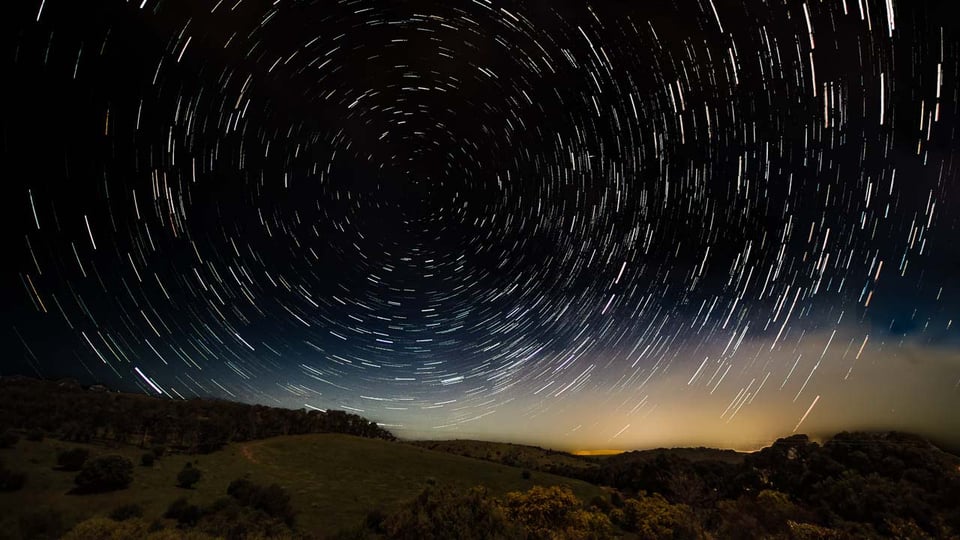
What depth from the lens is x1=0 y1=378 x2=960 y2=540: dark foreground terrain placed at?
2338 centimetres

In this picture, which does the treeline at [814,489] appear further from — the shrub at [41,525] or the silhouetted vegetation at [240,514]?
the shrub at [41,525]

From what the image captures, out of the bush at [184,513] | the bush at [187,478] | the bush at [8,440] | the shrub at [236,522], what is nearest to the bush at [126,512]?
the bush at [184,513]

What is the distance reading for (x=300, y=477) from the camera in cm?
4388

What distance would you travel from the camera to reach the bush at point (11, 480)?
91.3ft

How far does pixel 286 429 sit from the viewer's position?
Answer: 75.6 meters

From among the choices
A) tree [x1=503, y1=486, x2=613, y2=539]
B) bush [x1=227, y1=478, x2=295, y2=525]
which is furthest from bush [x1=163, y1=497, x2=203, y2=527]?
tree [x1=503, y1=486, x2=613, y2=539]

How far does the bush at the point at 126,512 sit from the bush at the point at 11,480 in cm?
894

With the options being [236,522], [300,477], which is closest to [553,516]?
[236,522]

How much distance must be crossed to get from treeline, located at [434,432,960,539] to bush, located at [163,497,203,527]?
30.0 m

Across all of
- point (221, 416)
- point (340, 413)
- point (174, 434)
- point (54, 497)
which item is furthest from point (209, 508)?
point (340, 413)

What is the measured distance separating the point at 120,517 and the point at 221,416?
6154 cm

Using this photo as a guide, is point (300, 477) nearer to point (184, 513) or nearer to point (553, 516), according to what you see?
point (184, 513)

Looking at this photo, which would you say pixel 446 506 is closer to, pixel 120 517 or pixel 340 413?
pixel 120 517

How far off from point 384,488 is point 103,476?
2309 cm
